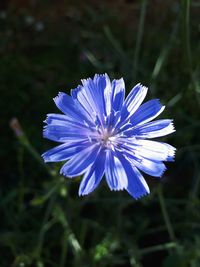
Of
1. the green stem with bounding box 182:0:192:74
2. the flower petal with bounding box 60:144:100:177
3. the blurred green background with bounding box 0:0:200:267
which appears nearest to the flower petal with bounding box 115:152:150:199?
the flower petal with bounding box 60:144:100:177

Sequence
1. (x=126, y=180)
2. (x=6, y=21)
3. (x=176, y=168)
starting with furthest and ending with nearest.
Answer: (x=6, y=21) < (x=176, y=168) < (x=126, y=180)

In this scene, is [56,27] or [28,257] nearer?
[28,257]

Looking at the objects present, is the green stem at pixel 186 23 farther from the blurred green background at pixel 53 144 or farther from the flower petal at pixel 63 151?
the flower petal at pixel 63 151

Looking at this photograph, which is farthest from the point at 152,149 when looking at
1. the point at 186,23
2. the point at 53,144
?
the point at 53,144

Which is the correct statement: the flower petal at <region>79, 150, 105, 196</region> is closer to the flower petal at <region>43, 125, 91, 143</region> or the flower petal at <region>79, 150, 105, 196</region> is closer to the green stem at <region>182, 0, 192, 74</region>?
the flower petal at <region>43, 125, 91, 143</region>

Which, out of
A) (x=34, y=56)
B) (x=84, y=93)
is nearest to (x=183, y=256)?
(x=84, y=93)

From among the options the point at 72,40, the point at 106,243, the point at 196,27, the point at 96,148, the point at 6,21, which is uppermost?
the point at 6,21

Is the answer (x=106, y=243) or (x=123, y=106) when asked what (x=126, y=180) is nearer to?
(x=123, y=106)

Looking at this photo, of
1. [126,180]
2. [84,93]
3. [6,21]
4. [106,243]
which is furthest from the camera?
[6,21]
